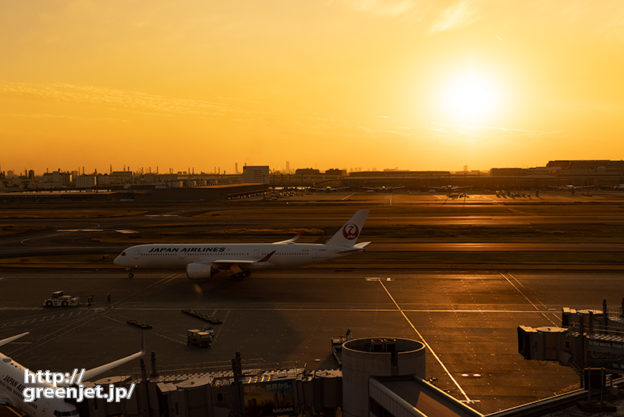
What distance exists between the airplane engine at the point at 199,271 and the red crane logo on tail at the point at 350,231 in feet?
53.0

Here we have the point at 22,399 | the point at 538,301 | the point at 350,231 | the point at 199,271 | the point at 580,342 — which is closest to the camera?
the point at 22,399

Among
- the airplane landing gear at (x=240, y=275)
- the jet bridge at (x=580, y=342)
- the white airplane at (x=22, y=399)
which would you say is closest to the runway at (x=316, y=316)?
the airplane landing gear at (x=240, y=275)

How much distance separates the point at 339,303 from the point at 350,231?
12368mm

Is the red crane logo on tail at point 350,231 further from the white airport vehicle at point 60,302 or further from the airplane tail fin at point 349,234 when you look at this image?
the white airport vehicle at point 60,302

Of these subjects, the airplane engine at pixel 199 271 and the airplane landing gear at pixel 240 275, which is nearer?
the airplane engine at pixel 199 271

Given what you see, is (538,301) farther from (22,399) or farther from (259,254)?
(22,399)

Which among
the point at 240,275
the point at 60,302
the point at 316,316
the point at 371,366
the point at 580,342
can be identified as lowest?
the point at 316,316

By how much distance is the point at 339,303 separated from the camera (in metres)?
52.1

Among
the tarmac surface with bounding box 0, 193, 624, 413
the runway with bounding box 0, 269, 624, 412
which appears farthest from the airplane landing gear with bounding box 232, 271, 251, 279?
the runway with bounding box 0, 269, 624, 412

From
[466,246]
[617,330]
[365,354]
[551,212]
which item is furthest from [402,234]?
[365,354]

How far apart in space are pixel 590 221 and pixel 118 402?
121250 mm

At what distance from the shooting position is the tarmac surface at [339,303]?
119ft

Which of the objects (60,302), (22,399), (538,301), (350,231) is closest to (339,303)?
(350,231)

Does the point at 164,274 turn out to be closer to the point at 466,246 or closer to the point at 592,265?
the point at 466,246
